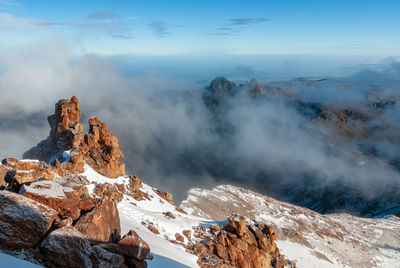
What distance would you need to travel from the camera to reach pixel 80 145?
150ft

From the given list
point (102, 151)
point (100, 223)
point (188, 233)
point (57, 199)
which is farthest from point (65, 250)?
point (102, 151)

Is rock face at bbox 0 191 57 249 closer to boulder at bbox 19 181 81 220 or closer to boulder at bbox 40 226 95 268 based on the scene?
boulder at bbox 40 226 95 268

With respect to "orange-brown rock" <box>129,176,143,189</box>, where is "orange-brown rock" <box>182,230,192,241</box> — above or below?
below

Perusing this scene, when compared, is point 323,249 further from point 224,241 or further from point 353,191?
point 353,191

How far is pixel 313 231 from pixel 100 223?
233 ft

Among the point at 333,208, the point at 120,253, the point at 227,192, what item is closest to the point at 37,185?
the point at 120,253

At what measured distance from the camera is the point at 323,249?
192 feet

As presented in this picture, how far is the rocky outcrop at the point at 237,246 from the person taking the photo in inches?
1016

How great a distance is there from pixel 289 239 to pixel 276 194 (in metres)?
125

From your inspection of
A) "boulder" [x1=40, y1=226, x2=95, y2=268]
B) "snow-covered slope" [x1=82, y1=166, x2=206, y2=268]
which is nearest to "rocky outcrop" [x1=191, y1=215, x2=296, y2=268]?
"snow-covered slope" [x1=82, y1=166, x2=206, y2=268]

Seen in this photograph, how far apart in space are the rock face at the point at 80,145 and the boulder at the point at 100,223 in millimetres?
Answer: 22515

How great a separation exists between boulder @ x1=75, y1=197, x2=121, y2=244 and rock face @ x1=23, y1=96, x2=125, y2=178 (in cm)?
2251

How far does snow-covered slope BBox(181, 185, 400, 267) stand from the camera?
55.5 m

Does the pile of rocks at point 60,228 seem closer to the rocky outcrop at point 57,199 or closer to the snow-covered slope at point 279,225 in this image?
the rocky outcrop at point 57,199
